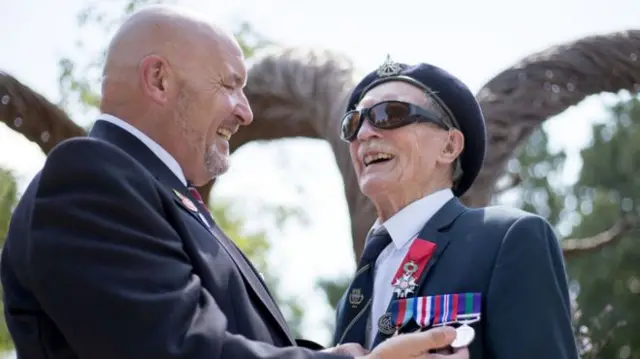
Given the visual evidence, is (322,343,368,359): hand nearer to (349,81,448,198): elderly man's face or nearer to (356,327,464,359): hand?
(356,327,464,359): hand

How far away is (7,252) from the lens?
269 centimetres

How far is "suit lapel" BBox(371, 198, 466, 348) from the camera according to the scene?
10.1 feet

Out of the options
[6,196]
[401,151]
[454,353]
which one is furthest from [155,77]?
[6,196]

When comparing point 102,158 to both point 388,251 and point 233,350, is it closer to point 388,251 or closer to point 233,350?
point 233,350

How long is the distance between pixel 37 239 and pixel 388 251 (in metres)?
1.21

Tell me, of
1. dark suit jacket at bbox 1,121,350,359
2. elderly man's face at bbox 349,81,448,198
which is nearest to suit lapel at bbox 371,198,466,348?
elderly man's face at bbox 349,81,448,198

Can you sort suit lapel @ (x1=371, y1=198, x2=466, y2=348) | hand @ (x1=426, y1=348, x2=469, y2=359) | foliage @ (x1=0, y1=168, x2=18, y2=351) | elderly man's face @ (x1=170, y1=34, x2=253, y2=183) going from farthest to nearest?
foliage @ (x1=0, y1=168, x2=18, y2=351), suit lapel @ (x1=371, y1=198, x2=466, y2=348), elderly man's face @ (x1=170, y1=34, x2=253, y2=183), hand @ (x1=426, y1=348, x2=469, y2=359)

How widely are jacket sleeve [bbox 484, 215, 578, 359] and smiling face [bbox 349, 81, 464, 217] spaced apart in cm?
40

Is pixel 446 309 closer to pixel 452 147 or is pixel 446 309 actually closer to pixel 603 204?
pixel 452 147

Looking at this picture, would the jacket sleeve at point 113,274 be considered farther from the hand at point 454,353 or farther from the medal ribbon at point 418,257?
the medal ribbon at point 418,257

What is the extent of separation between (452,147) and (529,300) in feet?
2.13

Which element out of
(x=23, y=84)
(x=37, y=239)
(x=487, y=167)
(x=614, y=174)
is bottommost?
(x=614, y=174)

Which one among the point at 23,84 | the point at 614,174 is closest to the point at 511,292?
the point at 23,84

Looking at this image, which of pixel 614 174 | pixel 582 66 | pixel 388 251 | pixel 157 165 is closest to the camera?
pixel 157 165
